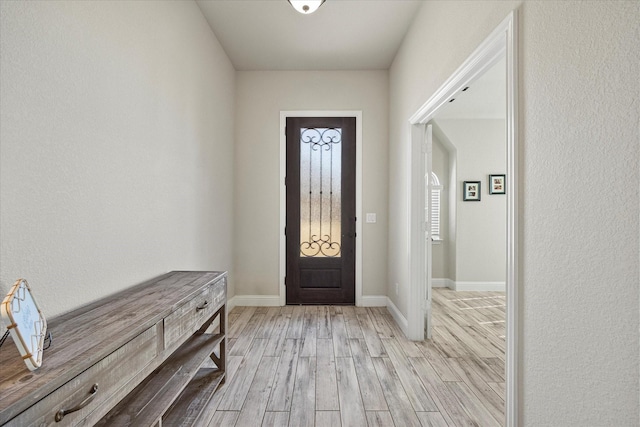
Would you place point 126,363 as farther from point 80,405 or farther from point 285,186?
point 285,186

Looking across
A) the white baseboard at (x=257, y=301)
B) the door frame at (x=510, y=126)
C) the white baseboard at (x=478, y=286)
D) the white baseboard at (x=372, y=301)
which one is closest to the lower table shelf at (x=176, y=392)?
the door frame at (x=510, y=126)

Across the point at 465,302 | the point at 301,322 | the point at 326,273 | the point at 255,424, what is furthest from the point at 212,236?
the point at 465,302

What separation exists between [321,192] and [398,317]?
5.67ft

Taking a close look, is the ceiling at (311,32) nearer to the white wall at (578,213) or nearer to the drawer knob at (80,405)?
the white wall at (578,213)

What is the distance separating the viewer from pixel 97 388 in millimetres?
1095

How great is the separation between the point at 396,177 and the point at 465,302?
2171mm

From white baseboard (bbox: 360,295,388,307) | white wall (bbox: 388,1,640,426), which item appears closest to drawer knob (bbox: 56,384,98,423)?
white wall (bbox: 388,1,640,426)

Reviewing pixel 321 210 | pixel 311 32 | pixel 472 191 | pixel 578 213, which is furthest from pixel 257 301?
pixel 578 213

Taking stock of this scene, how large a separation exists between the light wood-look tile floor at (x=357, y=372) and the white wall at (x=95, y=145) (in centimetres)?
100

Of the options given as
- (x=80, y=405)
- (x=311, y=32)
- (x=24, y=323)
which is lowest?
(x=80, y=405)

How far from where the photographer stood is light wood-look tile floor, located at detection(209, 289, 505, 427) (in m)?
2.08

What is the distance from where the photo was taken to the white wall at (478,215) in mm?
5645

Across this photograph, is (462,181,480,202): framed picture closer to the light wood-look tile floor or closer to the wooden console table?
the light wood-look tile floor

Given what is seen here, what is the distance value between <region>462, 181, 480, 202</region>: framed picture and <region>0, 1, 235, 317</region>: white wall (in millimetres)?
4270
